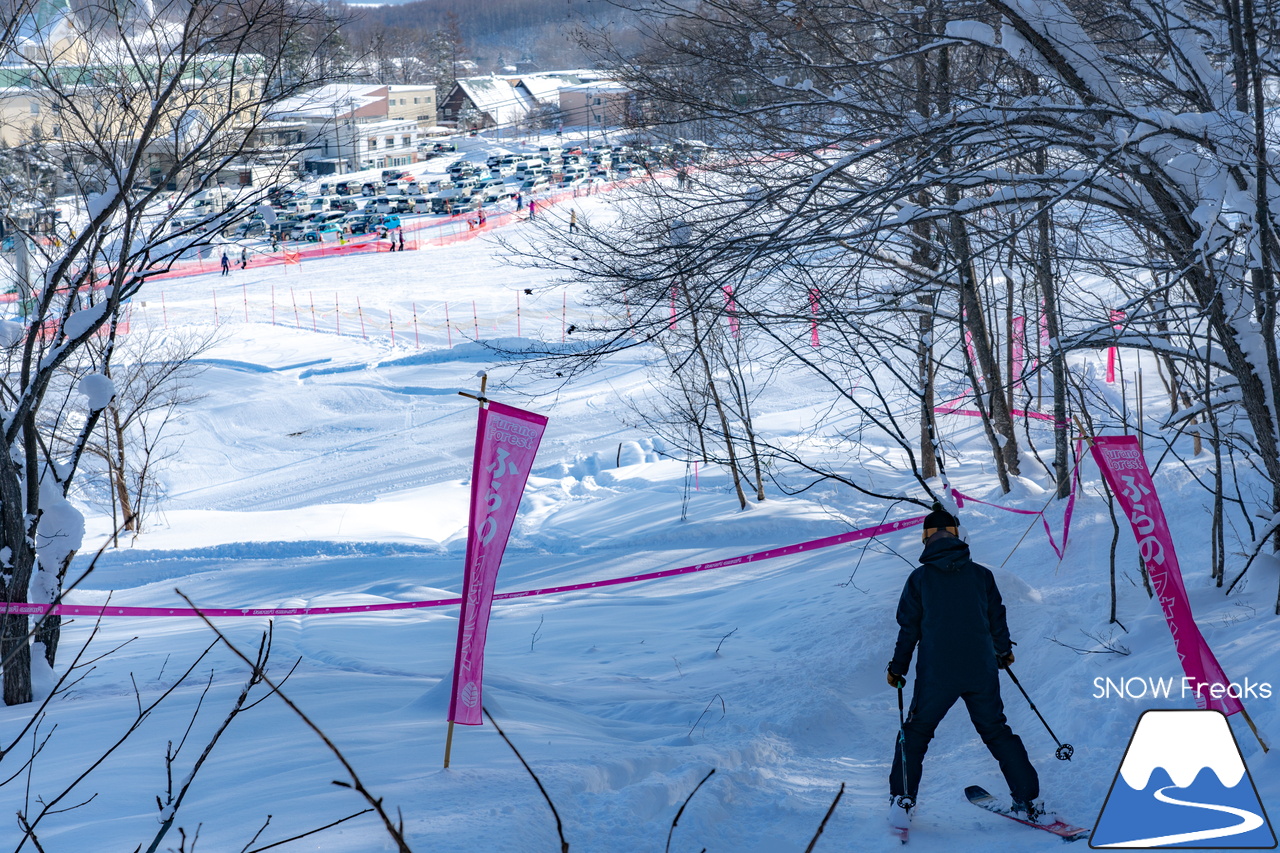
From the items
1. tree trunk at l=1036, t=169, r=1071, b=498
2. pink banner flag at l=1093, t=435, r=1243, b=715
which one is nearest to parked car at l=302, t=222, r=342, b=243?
tree trunk at l=1036, t=169, r=1071, b=498

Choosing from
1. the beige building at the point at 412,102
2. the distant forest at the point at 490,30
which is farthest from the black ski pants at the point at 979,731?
the distant forest at the point at 490,30

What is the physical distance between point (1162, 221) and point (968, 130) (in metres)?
1.50

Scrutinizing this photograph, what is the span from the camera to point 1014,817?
5.00 m

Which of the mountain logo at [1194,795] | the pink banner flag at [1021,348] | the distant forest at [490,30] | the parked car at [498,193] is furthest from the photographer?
the distant forest at [490,30]

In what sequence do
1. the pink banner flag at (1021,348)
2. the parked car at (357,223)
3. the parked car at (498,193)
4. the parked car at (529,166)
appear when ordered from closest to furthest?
1. the pink banner flag at (1021,348)
2. the parked car at (357,223)
3. the parked car at (498,193)
4. the parked car at (529,166)

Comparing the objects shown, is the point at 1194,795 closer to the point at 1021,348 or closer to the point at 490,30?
the point at 1021,348

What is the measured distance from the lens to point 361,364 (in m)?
33.3

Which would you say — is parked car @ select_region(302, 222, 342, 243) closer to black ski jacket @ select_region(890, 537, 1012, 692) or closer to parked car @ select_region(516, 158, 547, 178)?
parked car @ select_region(516, 158, 547, 178)

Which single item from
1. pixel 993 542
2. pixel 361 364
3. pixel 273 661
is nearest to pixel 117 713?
pixel 273 661

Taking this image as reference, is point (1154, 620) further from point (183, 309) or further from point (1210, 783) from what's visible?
point (183, 309)

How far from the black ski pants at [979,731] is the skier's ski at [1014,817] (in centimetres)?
13

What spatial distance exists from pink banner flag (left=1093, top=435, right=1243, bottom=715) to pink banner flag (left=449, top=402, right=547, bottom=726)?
3592 millimetres

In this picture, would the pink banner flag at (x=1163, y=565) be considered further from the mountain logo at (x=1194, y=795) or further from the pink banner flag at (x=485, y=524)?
the pink banner flag at (x=485, y=524)

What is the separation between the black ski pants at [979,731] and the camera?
16.3ft
